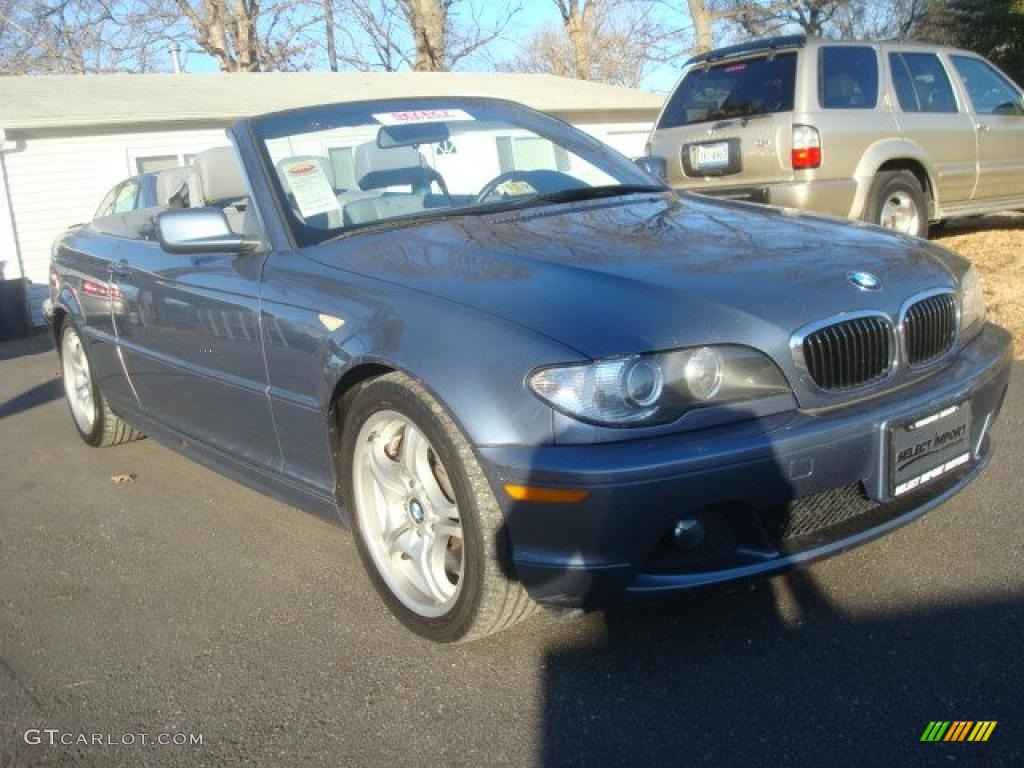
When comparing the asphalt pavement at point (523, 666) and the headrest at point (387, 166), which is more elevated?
the headrest at point (387, 166)

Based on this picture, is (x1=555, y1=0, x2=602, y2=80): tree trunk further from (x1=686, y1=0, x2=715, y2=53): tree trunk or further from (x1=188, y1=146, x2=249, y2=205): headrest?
(x1=188, y1=146, x2=249, y2=205): headrest

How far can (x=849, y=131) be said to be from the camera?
A: 798 cm

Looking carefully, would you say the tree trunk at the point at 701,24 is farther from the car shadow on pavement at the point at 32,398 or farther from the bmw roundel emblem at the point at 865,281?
the bmw roundel emblem at the point at 865,281

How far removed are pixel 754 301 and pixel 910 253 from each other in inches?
34.7

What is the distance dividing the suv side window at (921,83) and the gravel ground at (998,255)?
1212mm

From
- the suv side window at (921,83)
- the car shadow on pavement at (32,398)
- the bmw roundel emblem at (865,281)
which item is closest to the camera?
the bmw roundel emblem at (865,281)

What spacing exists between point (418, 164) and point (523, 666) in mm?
2041

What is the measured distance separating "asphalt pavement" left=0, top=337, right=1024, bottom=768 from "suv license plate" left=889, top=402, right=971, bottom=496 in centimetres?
38

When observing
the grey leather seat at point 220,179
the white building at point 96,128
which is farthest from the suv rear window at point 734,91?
the white building at point 96,128

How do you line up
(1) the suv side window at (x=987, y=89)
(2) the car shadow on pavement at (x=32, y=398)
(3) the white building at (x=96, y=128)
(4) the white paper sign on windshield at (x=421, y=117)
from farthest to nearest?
(3) the white building at (x=96, y=128)
(1) the suv side window at (x=987, y=89)
(2) the car shadow on pavement at (x=32, y=398)
(4) the white paper sign on windshield at (x=421, y=117)

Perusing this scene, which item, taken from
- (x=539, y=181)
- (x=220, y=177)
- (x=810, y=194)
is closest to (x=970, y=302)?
(x=539, y=181)

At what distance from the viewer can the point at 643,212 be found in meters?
3.77

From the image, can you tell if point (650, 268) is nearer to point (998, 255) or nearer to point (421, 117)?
point (421, 117)

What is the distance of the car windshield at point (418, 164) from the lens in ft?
12.5
